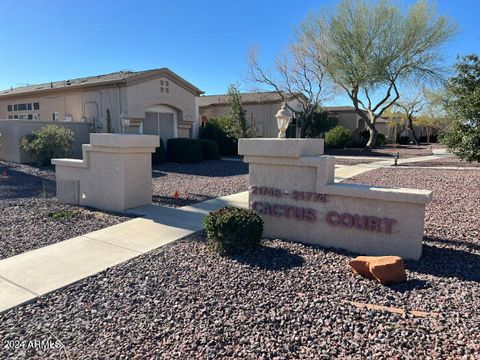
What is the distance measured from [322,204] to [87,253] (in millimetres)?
3672

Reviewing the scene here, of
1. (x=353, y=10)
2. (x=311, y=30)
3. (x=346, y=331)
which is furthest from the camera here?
(x=311, y=30)

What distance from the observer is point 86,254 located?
5.35 meters

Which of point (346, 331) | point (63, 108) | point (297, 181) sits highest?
point (63, 108)

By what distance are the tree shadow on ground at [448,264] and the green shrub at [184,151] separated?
14.3 m

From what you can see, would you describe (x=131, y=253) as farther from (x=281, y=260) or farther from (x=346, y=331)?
(x=346, y=331)

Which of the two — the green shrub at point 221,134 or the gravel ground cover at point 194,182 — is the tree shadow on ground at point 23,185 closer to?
the gravel ground cover at point 194,182

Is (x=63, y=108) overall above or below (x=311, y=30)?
below

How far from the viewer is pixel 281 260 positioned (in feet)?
16.3

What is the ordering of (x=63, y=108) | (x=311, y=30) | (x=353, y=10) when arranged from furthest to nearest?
1. (x=311, y=30)
2. (x=353, y=10)
3. (x=63, y=108)

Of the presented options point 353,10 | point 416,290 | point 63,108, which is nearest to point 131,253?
point 416,290

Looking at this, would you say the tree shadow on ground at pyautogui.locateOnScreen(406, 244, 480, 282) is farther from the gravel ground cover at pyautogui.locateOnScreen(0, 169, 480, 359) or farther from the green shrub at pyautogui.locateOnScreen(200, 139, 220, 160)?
the green shrub at pyautogui.locateOnScreen(200, 139, 220, 160)

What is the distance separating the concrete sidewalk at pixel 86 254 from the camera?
429cm

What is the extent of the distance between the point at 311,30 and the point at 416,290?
2490cm

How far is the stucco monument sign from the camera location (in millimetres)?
4984
